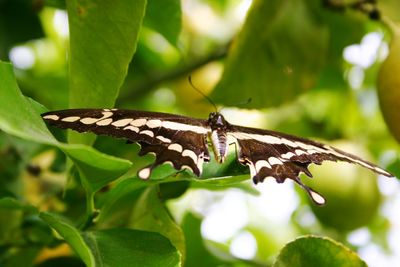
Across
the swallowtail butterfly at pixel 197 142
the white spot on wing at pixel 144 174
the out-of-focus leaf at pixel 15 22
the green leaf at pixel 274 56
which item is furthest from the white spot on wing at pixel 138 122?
the out-of-focus leaf at pixel 15 22

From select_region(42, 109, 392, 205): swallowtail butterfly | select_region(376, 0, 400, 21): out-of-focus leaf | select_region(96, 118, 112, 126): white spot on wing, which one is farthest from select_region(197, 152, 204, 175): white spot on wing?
select_region(376, 0, 400, 21): out-of-focus leaf

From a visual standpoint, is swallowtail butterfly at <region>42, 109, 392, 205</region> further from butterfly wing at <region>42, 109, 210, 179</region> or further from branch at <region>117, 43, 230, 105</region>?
branch at <region>117, 43, 230, 105</region>

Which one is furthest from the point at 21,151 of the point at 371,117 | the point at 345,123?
the point at 371,117

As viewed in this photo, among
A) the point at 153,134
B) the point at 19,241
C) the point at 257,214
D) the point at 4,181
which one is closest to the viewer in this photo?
the point at 153,134

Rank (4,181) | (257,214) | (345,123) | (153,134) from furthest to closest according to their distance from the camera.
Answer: (257,214) < (345,123) < (4,181) < (153,134)

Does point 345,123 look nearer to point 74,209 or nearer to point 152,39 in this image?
point 152,39

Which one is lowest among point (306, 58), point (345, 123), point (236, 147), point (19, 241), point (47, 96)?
point (19, 241)
